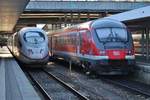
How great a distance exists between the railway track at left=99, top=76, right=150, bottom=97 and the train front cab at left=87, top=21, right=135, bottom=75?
1.80 feet

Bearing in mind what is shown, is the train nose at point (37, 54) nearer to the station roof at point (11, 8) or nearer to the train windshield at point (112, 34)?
the station roof at point (11, 8)

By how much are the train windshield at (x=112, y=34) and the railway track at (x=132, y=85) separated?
193 cm

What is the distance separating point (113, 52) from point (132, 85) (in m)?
2.18

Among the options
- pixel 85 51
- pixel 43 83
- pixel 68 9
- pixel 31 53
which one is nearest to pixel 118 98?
pixel 43 83

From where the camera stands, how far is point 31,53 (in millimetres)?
26344

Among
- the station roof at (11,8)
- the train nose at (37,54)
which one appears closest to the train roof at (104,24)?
the station roof at (11,8)

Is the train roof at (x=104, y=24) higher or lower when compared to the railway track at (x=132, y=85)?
higher

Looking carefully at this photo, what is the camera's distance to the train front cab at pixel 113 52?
785 inches

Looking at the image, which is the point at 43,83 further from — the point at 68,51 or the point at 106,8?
the point at 106,8

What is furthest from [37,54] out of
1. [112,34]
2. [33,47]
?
[112,34]

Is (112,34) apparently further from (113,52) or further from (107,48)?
(113,52)

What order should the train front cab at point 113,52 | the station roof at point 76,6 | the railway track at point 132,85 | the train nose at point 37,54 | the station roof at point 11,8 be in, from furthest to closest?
the station roof at point 76,6 → the train nose at point 37,54 → the station roof at point 11,8 → the train front cab at point 113,52 → the railway track at point 132,85

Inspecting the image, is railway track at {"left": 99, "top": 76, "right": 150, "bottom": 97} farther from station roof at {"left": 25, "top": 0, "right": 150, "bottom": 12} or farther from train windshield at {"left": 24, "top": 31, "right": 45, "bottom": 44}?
station roof at {"left": 25, "top": 0, "right": 150, "bottom": 12}

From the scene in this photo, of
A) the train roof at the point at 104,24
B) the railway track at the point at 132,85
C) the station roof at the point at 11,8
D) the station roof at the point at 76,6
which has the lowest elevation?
the railway track at the point at 132,85
